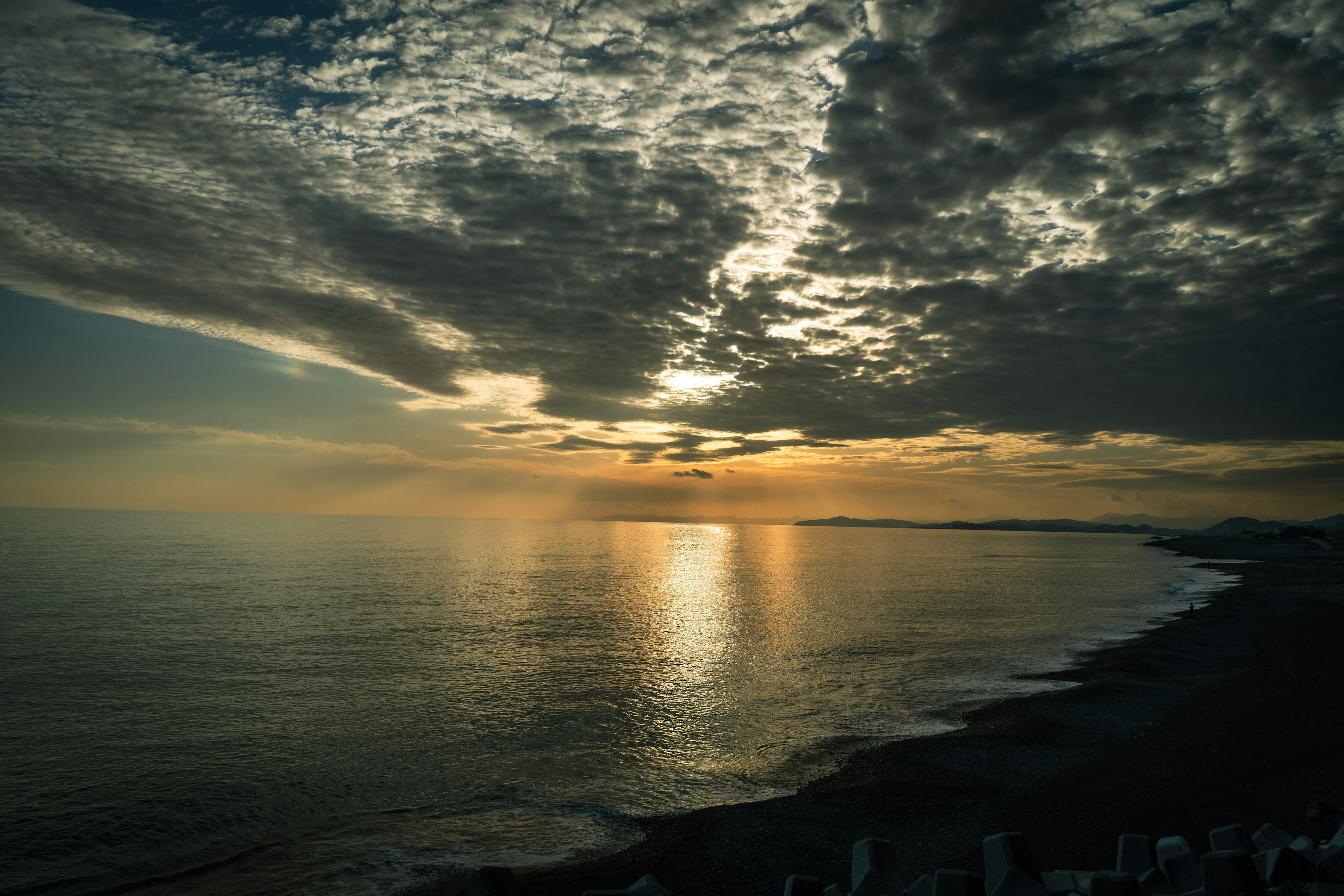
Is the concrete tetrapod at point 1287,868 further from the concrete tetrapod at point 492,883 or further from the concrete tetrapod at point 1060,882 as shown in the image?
the concrete tetrapod at point 492,883

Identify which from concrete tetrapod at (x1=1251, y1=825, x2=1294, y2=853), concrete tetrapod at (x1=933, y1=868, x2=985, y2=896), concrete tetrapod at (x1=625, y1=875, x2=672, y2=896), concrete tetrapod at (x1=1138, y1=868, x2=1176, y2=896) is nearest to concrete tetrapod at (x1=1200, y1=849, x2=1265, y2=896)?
concrete tetrapod at (x1=1138, y1=868, x2=1176, y2=896)

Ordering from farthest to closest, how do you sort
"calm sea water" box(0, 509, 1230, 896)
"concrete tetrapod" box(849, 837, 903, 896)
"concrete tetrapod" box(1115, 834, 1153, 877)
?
"calm sea water" box(0, 509, 1230, 896), "concrete tetrapod" box(1115, 834, 1153, 877), "concrete tetrapod" box(849, 837, 903, 896)

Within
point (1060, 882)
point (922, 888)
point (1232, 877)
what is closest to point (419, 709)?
point (922, 888)

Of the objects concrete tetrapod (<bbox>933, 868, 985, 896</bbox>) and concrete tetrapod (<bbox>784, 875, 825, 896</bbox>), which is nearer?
concrete tetrapod (<bbox>933, 868, 985, 896</bbox>)

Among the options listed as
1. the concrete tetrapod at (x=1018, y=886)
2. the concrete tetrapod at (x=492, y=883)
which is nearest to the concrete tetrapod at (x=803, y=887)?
the concrete tetrapod at (x=1018, y=886)

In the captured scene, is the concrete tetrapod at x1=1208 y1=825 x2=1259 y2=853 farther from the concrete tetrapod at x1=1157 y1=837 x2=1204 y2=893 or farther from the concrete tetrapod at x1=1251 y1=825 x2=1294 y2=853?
the concrete tetrapod at x1=1157 y1=837 x2=1204 y2=893

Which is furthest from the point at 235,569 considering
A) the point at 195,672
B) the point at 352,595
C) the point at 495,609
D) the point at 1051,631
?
the point at 1051,631
